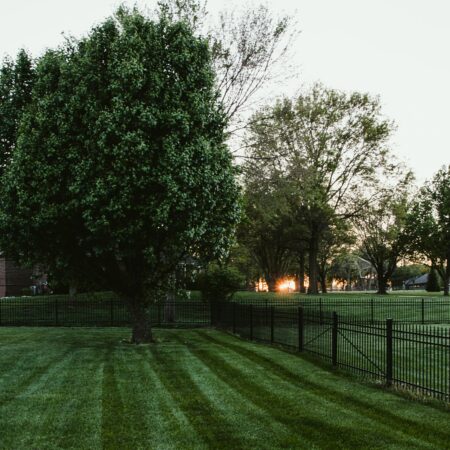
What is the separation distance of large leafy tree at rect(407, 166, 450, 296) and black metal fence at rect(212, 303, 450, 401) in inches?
1738

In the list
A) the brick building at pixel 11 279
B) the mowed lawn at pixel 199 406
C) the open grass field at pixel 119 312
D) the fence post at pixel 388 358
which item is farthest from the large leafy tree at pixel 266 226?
the brick building at pixel 11 279

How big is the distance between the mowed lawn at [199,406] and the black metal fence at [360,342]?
24.9 inches

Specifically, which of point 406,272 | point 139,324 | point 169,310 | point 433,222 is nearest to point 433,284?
point 433,222

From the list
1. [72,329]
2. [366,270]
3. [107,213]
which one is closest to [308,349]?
[107,213]

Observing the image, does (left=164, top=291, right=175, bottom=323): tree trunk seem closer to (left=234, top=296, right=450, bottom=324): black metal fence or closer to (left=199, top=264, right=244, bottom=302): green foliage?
(left=199, top=264, right=244, bottom=302): green foliage

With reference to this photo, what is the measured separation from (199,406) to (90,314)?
2172 cm

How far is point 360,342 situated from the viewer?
1881 cm

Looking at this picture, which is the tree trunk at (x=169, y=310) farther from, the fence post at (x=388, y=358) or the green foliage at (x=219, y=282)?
the fence post at (x=388, y=358)

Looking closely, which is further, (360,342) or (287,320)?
(360,342)

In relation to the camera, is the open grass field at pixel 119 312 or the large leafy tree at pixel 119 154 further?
the open grass field at pixel 119 312

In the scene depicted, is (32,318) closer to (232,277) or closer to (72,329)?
(72,329)

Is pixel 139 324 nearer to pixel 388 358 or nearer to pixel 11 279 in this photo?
pixel 388 358

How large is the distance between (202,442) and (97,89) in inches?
496

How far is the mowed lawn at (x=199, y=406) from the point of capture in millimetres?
7840
